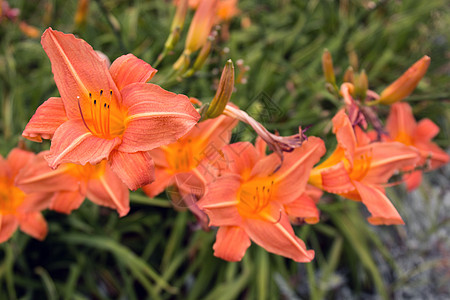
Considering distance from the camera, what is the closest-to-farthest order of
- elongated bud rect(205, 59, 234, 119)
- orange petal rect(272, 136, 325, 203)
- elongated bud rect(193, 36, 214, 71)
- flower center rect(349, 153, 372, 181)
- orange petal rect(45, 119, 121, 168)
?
1. orange petal rect(45, 119, 121, 168)
2. elongated bud rect(205, 59, 234, 119)
3. orange petal rect(272, 136, 325, 203)
4. flower center rect(349, 153, 372, 181)
5. elongated bud rect(193, 36, 214, 71)

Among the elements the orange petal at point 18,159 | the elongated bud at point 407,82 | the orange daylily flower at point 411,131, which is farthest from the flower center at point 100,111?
the orange daylily flower at point 411,131

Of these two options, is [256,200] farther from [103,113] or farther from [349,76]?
[349,76]

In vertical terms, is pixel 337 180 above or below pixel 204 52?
below

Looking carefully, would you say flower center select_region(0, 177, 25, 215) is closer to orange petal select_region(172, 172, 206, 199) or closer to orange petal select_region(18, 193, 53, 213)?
orange petal select_region(18, 193, 53, 213)

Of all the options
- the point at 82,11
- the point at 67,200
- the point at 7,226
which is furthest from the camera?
the point at 82,11

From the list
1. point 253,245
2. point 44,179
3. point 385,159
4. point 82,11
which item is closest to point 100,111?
point 44,179

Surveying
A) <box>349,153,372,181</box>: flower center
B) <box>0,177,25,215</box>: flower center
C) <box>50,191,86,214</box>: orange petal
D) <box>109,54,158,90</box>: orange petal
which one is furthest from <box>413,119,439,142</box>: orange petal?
→ <box>0,177,25,215</box>: flower center

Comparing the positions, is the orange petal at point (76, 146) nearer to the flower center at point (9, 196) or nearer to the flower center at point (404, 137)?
the flower center at point (9, 196)
